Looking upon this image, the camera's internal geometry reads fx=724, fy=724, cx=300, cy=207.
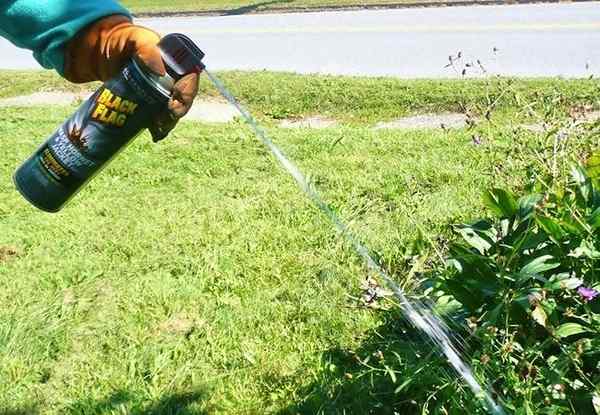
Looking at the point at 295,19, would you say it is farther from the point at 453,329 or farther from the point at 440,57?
the point at 453,329

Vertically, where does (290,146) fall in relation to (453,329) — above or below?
below

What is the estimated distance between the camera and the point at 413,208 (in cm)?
359

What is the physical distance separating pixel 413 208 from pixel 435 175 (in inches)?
19.5

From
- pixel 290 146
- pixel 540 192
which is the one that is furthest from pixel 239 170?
pixel 540 192

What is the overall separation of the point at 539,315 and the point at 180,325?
174 cm

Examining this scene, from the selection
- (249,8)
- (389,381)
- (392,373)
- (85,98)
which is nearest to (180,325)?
(389,381)

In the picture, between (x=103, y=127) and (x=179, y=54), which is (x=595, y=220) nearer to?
(x=179, y=54)

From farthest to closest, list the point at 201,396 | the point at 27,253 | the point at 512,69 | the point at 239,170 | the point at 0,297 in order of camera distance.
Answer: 1. the point at 512,69
2. the point at 239,170
3. the point at 27,253
4. the point at 0,297
5. the point at 201,396

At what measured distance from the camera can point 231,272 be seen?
133 inches

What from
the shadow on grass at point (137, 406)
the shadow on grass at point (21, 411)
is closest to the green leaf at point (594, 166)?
the shadow on grass at point (137, 406)

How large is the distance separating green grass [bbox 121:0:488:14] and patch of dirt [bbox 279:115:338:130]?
6397 mm

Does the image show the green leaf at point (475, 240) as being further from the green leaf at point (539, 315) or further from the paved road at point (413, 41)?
the paved road at point (413, 41)

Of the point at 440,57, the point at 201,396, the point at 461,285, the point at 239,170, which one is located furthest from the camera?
the point at 440,57

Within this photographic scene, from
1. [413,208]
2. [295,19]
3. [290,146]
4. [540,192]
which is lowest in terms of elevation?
[295,19]
